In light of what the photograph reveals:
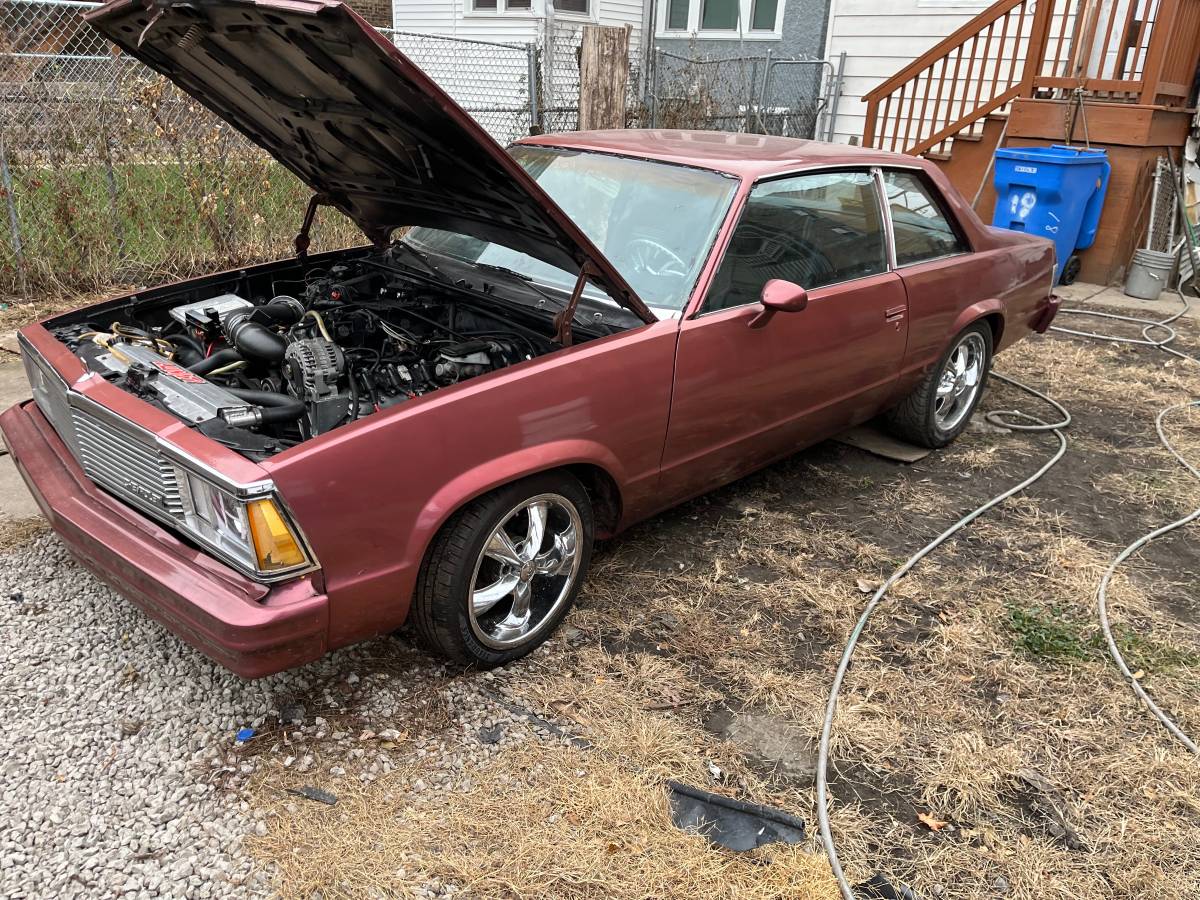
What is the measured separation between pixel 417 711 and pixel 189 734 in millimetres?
651

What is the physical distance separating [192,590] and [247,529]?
0.25 m

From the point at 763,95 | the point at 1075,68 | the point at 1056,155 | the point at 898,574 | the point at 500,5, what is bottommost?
the point at 898,574

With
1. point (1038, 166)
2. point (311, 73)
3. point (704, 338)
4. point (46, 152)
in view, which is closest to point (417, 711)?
point (704, 338)

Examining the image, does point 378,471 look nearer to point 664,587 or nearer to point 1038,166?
point 664,587

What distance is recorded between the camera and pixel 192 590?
228cm

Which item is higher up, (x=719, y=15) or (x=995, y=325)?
(x=719, y=15)

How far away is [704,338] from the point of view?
10.3 feet

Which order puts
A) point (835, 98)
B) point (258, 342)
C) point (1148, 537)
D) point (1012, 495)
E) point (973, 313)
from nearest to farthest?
point (258, 342), point (1148, 537), point (1012, 495), point (973, 313), point (835, 98)

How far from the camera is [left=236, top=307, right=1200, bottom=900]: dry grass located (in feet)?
7.55

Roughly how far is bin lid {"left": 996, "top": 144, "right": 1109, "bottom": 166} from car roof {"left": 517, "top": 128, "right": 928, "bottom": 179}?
4340 mm

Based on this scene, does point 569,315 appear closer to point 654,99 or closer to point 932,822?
point 932,822

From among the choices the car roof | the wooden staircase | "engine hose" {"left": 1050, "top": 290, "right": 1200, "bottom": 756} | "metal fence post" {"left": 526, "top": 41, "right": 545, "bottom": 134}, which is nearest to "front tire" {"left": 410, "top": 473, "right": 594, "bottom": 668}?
the car roof

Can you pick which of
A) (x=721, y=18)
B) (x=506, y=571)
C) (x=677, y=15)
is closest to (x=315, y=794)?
(x=506, y=571)

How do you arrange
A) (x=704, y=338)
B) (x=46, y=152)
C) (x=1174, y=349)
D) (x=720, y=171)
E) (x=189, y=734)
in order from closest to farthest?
(x=189, y=734) < (x=704, y=338) < (x=720, y=171) < (x=46, y=152) < (x=1174, y=349)
